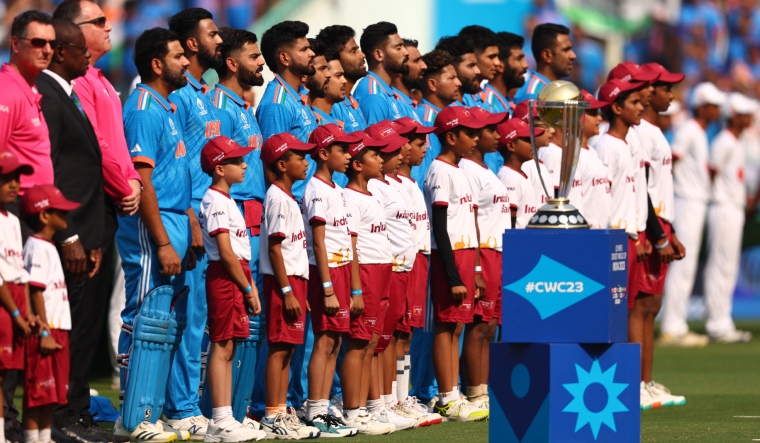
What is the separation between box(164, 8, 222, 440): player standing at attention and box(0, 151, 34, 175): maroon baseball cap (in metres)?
2.03

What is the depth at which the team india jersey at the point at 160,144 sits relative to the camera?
27.1 feet

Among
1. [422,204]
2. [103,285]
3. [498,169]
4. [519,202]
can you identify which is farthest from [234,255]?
[498,169]

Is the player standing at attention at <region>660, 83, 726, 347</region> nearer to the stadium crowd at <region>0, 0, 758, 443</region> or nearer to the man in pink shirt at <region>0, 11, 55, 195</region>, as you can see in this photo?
the stadium crowd at <region>0, 0, 758, 443</region>

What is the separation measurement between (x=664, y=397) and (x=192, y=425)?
394 cm

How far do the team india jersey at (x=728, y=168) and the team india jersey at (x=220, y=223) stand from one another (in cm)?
982

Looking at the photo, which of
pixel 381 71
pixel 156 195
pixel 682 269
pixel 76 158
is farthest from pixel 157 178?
pixel 682 269

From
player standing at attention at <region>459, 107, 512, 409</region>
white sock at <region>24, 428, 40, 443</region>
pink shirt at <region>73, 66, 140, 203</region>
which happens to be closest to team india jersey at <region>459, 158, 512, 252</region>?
player standing at attention at <region>459, 107, 512, 409</region>

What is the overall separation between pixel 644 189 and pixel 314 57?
2939 mm

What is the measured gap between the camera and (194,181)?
8773mm

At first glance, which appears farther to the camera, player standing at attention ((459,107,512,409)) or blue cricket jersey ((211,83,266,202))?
player standing at attention ((459,107,512,409))

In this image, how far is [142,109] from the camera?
8.33m

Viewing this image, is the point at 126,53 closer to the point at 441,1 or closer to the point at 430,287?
the point at 441,1

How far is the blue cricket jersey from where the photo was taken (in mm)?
8797

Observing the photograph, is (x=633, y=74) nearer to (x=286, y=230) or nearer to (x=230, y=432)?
(x=286, y=230)
